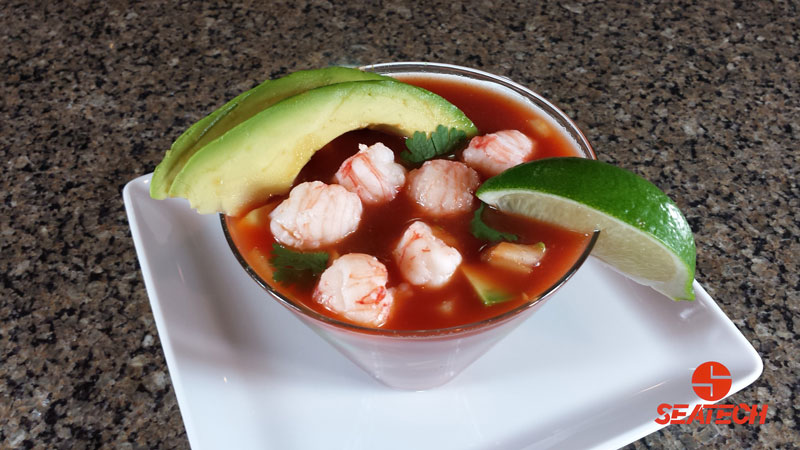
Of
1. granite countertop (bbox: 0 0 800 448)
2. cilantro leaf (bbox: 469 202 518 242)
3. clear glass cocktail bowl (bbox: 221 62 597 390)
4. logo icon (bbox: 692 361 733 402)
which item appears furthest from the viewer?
granite countertop (bbox: 0 0 800 448)

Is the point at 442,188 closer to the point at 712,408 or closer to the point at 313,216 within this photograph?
the point at 313,216

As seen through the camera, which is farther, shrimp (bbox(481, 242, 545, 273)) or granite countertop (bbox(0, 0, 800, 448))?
granite countertop (bbox(0, 0, 800, 448))

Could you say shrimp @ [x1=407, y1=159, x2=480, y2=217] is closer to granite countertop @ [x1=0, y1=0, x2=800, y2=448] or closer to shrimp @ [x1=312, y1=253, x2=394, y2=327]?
shrimp @ [x1=312, y1=253, x2=394, y2=327]

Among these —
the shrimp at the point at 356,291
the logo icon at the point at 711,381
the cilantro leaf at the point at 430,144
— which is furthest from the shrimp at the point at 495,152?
the logo icon at the point at 711,381

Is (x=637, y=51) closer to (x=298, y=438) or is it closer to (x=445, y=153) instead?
(x=445, y=153)

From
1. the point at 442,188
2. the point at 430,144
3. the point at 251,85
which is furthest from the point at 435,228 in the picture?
the point at 251,85

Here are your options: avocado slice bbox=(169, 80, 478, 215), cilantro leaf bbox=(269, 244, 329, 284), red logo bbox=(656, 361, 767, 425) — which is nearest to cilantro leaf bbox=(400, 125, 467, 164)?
avocado slice bbox=(169, 80, 478, 215)
